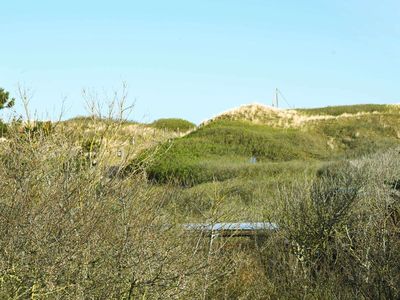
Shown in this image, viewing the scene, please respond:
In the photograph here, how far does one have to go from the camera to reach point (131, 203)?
32.1 ft

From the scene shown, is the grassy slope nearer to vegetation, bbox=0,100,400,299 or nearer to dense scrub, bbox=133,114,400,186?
dense scrub, bbox=133,114,400,186

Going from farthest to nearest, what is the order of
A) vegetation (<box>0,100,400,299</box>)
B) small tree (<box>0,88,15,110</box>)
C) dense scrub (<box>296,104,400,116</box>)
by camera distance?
dense scrub (<box>296,104,400,116</box>), small tree (<box>0,88,15,110</box>), vegetation (<box>0,100,400,299</box>)

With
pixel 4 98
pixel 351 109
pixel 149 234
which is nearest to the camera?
pixel 149 234

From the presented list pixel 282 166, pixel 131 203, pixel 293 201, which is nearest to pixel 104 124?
pixel 293 201

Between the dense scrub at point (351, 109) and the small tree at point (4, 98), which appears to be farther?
the dense scrub at point (351, 109)

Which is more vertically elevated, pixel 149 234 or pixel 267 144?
pixel 149 234

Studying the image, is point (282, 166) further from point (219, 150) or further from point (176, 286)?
point (176, 286)

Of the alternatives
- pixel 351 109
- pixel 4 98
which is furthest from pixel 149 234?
pixel 351 109

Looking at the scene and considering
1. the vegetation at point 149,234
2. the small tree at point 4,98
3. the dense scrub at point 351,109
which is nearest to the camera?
the vegetation at point 149,234

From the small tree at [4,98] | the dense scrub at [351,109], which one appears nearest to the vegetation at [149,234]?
the small tree at [4,98]

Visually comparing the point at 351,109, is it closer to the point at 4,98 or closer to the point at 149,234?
the point at 4,98

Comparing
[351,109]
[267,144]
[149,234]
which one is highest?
[351,109]

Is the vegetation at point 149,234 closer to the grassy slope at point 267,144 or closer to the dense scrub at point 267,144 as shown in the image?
the grassy slope at point 267,144

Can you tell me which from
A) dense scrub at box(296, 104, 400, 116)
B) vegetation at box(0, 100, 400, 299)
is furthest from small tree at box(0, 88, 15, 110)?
dense scrub at box(296, 104, 400, 116)
